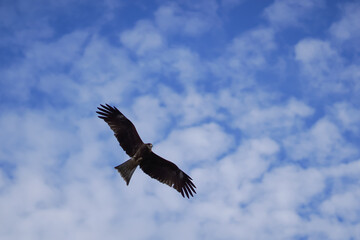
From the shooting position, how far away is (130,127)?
40.9 ft

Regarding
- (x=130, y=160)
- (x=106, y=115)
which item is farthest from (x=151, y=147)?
(x=106, y=115)

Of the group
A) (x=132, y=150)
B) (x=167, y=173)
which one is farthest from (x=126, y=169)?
(x=167, y=173)

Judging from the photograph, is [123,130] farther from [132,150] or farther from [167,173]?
[167,173]

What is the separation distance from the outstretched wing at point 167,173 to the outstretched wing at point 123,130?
681mm

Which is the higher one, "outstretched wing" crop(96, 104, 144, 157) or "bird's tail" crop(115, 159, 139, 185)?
"outstretched wing" crop(96, 104, 144, 157)

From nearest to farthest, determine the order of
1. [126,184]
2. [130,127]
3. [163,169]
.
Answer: [126,184] → [130,127] → [163,169]

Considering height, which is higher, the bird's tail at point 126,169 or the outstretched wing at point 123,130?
the outstretched wing at point 123,130

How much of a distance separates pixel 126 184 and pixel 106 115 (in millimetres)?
2552

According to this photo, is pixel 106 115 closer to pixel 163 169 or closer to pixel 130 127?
pixel 130 127

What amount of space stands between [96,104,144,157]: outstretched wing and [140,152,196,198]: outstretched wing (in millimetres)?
681

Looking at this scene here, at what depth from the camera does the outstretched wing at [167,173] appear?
12984 millimetres

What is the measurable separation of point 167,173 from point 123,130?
239cm

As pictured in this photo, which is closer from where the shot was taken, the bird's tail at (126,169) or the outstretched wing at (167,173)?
the bird's tail at (126,169)

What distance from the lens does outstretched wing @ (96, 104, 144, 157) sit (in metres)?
12.4
